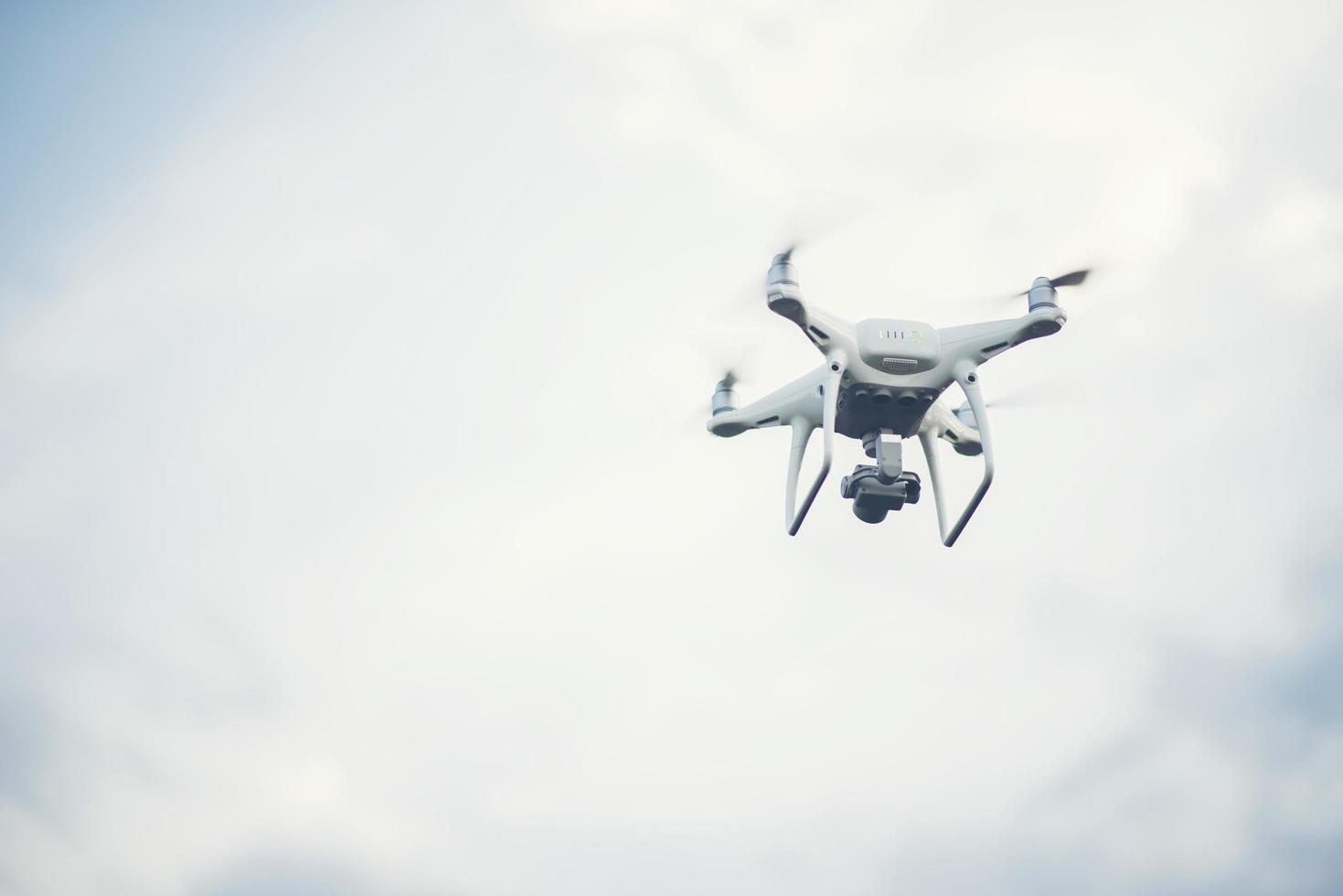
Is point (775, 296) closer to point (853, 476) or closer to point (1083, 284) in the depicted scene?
point (853, 476)

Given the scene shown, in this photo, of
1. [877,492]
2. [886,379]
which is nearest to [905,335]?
[886,379]

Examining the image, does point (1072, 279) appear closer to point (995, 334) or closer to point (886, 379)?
point (995, 334)

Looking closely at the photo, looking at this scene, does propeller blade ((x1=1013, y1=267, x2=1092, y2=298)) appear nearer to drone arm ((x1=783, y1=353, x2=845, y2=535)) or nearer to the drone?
the drone

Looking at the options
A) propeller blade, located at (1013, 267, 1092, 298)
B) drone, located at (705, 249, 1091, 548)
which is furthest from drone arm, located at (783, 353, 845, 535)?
propeller blade, located at (1013, 267, 1092, 298)

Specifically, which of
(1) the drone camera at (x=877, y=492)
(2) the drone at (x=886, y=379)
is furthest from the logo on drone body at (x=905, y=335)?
(1) the drone camera at (x=877, y=492)

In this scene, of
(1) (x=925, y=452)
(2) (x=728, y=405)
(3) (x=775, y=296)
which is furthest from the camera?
(2) (x=728, y=405)

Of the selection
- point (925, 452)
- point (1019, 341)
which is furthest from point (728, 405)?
point (1019, 341)

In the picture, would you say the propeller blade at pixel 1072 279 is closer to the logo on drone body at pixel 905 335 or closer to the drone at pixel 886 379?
the drone at pixel 886 379
